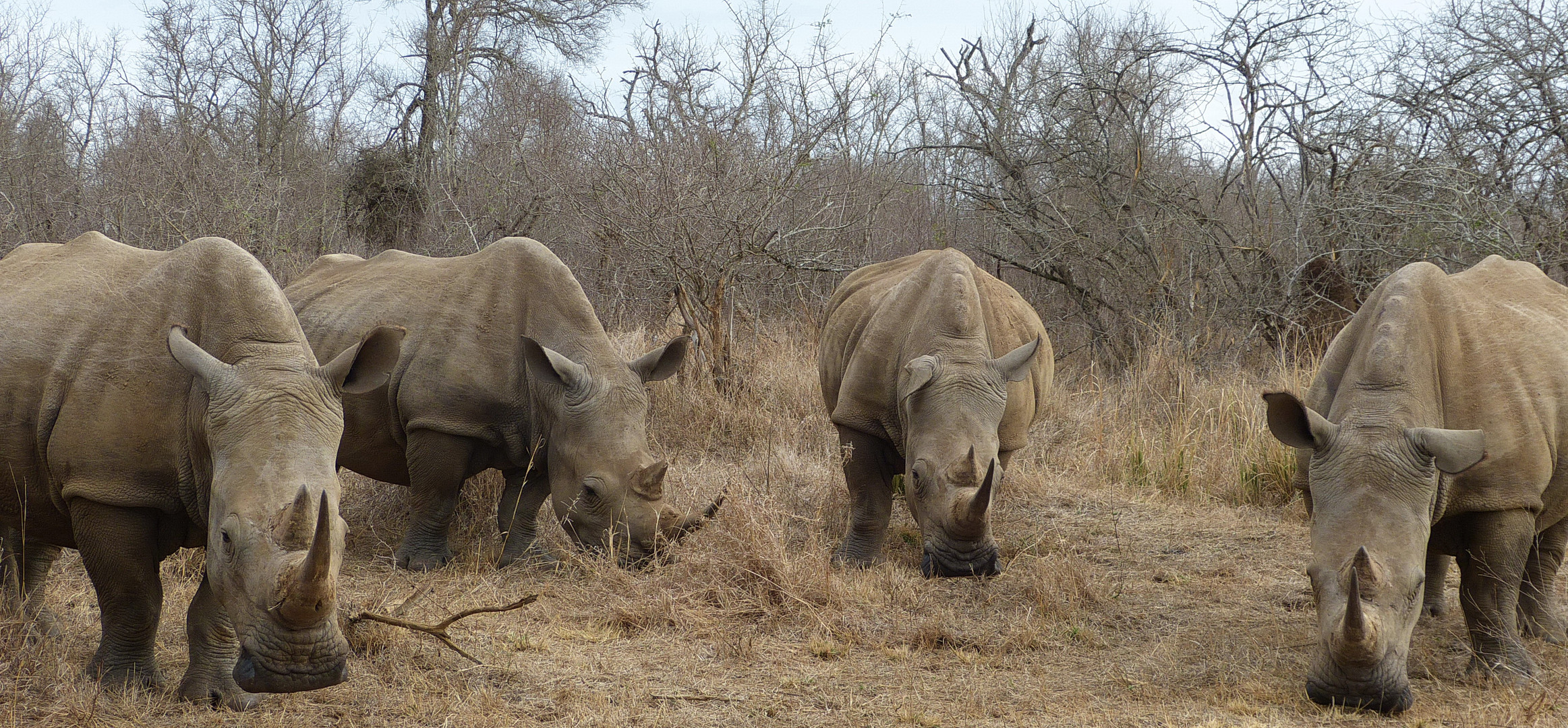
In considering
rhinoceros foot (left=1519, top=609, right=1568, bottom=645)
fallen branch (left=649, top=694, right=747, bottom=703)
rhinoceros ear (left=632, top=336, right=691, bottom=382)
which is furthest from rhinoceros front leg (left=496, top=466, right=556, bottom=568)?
rhinoceros foot (left=1519, top=609, right=1568, bottom=645)

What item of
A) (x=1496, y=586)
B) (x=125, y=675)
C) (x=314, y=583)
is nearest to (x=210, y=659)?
(x=125, y=675)

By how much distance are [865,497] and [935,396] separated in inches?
34.9

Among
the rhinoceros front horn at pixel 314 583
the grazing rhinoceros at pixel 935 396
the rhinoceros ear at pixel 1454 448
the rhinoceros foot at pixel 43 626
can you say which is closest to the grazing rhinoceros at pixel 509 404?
the grazing rhinoceros at pixel 935 396

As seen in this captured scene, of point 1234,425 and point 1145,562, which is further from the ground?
point 1234,425

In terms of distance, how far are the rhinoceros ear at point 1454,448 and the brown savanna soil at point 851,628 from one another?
34.8 inches

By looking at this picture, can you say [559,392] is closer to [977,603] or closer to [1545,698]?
[977,603]

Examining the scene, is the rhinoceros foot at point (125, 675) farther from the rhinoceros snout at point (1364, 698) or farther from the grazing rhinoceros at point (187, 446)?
the rhinoceros snout at point (1364, 698)

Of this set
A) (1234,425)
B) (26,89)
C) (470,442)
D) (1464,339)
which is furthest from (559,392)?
(26,89)

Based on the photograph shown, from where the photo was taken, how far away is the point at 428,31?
2338 centimetres

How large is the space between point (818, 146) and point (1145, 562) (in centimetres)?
821

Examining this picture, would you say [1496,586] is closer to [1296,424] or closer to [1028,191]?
[1296,424]

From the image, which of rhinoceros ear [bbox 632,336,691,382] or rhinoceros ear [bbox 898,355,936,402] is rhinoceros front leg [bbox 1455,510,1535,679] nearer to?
rhinoceros ear [bbox 898,355,936,402]

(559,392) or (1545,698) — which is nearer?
(1545,698)

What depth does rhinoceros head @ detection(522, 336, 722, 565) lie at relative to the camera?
20.0 ft
